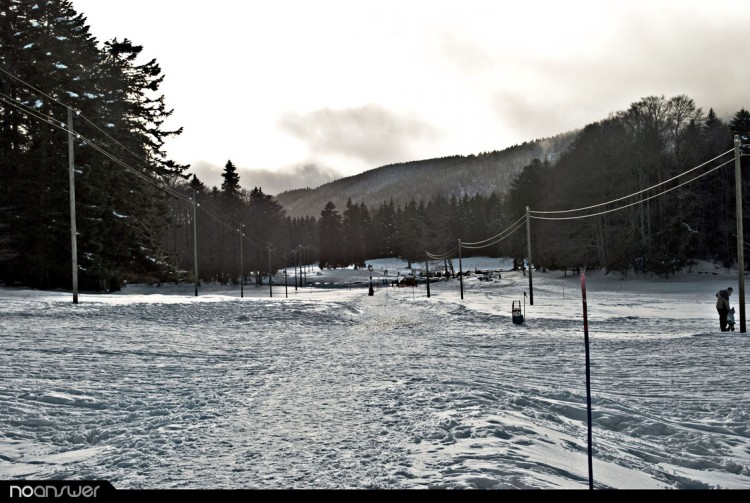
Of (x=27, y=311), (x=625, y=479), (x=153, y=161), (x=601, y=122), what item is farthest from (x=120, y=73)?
(x=601, y=122)

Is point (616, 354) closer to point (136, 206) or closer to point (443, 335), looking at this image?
point (443, 335)

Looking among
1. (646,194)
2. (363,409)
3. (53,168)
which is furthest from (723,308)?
(646,194)

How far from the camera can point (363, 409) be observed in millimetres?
7855

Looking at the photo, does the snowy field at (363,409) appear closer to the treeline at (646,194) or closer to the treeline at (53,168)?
the treeline at (53,168)

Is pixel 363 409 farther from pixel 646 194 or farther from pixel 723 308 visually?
pixel 646 194

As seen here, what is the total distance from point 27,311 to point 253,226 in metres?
88.0

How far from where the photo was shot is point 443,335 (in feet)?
66.2

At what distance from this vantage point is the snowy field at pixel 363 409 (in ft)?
17.7

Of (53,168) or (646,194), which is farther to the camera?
(646,194)

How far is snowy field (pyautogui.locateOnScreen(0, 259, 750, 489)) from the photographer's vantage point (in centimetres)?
539

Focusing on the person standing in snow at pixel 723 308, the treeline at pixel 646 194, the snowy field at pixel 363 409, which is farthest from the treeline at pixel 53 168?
→ the treeline at pixel 646 194

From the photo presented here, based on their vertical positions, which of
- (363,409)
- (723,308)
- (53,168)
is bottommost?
(363,409)

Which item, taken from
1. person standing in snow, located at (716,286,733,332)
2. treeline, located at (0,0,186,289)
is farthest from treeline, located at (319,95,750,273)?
treeline, located at (0,0,186,289)

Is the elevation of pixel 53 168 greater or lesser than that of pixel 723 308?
greater
